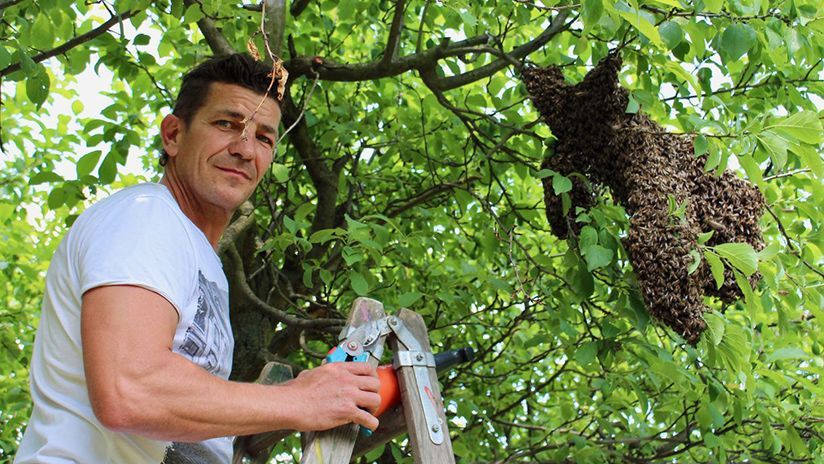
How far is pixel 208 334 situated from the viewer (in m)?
2.37

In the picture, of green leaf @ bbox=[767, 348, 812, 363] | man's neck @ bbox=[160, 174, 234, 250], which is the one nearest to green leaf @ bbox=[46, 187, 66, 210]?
man's neck @ bbox=[160, 174, 234, 250]

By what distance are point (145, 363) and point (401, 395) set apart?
891mm

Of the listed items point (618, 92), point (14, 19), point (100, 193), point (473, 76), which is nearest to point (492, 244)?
point (473, 76)

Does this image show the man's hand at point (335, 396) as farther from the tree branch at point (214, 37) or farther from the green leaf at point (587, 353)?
the tree branch at point (214, 37)

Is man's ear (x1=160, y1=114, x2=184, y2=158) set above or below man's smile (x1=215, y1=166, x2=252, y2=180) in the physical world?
above

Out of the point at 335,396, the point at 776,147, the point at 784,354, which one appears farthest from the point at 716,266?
the point at 784,354

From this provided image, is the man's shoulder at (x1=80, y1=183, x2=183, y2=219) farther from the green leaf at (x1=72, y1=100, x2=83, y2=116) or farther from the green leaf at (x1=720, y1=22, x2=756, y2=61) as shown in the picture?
the green leaf at (x1=72, y1=100, x2=83, y2=116)

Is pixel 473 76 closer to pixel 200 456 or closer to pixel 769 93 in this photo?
pixel 769 93

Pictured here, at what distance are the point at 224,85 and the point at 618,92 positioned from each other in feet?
4.54

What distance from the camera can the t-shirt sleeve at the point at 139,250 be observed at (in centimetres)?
198

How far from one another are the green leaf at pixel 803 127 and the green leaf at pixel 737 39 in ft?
1.19

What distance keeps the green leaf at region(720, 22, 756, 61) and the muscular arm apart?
7.02 ft

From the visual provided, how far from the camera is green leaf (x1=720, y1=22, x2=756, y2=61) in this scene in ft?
10.6

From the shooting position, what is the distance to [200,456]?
8.19ft
